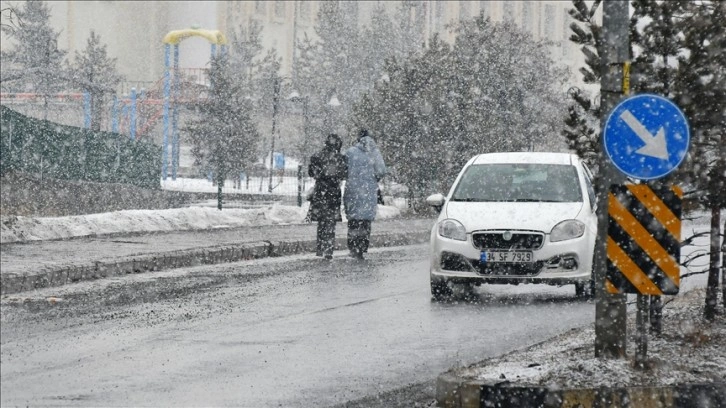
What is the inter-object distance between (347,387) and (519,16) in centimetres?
8392

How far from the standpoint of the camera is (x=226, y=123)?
48.2 meters

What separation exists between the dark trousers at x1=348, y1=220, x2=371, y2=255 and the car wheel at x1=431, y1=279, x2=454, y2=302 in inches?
207

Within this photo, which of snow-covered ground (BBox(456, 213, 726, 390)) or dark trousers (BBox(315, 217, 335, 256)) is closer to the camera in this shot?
snow-covered ground (BBox(456, 213, 726, 390))

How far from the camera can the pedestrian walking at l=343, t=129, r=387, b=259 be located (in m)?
18.3

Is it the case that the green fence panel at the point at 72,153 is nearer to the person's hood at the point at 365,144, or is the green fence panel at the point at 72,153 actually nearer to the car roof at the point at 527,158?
the person's hood at the point at 365,144

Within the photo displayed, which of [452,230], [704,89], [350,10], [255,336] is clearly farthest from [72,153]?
[350,10]

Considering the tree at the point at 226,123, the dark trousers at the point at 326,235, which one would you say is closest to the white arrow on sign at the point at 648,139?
the dark trousers at the point at 326,235

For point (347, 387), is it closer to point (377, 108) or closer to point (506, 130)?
point (377, 108)

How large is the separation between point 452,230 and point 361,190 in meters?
5.58

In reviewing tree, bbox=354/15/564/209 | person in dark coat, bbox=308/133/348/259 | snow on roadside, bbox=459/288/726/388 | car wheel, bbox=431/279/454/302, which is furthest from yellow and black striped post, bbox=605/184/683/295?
tree, bbox=354/15/564/209

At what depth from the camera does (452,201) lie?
44.0 feet

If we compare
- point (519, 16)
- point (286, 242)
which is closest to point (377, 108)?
point (286, 242)

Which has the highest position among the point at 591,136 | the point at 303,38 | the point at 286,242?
the point at 303,38

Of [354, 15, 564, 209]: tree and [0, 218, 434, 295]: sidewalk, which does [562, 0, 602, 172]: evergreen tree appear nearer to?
[0, 218, 434, 295]: sidewalk
